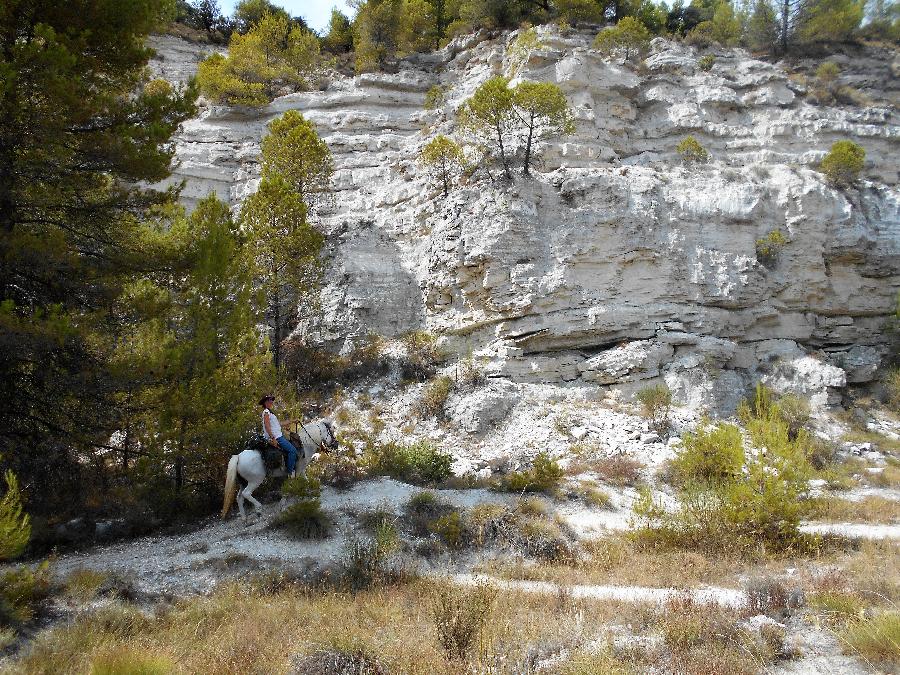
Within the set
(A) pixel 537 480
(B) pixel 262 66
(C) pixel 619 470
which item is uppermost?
(B) pixel 262 66

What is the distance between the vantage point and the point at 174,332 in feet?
28.9

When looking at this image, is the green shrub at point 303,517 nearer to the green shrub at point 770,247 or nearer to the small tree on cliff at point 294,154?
the small tree on cliff at point 294,154

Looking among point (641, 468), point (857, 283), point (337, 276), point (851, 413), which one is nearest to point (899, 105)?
point (857, 283)

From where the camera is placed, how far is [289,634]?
4.94 meters

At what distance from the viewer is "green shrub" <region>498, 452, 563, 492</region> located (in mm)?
11328

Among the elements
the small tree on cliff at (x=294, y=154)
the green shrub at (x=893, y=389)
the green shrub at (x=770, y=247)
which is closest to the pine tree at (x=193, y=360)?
the small tree on cliff at (x=294, y=154)

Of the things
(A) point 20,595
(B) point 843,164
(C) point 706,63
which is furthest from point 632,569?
(C) point 706,63

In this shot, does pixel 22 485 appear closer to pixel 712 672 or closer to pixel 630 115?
pixel 712 672

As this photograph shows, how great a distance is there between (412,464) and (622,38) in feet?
→ 77.5

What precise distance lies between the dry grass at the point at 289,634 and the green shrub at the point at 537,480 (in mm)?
5257

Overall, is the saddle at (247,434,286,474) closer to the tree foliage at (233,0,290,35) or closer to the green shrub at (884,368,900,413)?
the green shrub at (884,368,900,413)

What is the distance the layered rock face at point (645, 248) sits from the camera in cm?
1736

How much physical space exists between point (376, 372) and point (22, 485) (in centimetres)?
1099

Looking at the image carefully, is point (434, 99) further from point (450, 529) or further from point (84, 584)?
point (84, 584)
